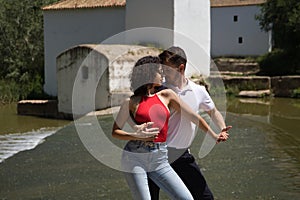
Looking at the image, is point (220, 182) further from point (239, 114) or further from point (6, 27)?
point (6, 27)

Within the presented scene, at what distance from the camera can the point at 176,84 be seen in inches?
194

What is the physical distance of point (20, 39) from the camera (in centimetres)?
2873

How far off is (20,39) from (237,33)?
53.1 feet

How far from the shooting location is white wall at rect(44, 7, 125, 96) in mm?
24375

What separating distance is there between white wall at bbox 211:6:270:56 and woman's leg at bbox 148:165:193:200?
33836 mm

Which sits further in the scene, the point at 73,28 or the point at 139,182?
the point at 73,28

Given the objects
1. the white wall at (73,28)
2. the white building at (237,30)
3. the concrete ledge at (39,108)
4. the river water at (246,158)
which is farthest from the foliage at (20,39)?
the white building at (237,30)

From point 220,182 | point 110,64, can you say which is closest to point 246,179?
point 220,182

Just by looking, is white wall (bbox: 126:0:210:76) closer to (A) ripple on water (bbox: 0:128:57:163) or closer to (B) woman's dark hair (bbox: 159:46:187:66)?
(A) ripple on water (bbox: 0:128:57:163)

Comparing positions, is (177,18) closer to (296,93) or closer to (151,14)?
(151,14)

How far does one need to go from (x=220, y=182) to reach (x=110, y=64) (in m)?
10.5

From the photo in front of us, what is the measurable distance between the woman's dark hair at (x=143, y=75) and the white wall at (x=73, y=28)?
1976 centimetres

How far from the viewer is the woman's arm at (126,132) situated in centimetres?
426

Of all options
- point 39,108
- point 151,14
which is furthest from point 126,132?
point 151,14
